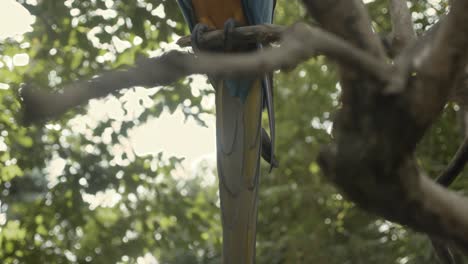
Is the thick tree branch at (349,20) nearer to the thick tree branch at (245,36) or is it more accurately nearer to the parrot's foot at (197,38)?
the thick tree branch at (245,36)

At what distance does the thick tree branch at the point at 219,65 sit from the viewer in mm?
693

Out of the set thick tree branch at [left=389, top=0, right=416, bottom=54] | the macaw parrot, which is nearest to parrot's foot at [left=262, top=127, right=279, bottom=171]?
the macaw parrot

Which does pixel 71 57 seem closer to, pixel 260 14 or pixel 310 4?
pixel 260 14

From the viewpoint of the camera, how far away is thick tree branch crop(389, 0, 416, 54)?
1769 mm

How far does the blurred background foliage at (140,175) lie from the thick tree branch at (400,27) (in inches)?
36.0

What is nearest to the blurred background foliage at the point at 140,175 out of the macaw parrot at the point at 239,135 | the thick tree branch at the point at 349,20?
the macaw parrot at the point at 239,135

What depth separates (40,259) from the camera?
9.87 feet

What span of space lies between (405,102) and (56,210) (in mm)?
2541

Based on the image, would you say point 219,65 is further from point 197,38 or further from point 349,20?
point 197,38

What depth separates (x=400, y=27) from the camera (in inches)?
70.7

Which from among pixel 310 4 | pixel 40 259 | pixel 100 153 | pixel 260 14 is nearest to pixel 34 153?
pixel 100 153

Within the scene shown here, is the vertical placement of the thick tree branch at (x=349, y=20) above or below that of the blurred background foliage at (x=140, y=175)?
above

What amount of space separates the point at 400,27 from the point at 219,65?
47.7 inches

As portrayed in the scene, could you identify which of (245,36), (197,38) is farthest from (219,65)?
(197,38)
